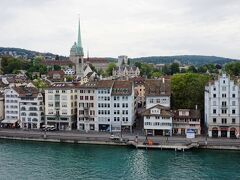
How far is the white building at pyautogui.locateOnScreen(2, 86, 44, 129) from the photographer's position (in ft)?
285

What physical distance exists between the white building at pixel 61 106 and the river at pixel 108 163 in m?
11.3

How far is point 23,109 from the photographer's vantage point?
88.0m

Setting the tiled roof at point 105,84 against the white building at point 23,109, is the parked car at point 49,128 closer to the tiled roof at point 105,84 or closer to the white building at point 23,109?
the white building at point 23,109

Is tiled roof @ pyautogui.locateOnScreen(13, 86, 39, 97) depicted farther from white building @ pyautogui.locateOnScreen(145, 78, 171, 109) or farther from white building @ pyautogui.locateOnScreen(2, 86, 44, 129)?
white building @ pyautogui.locateOnScreen(145, 78, 171, 109)

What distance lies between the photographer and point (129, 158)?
64.2m

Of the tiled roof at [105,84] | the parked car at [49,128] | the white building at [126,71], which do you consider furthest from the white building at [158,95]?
the white building at [126,71]

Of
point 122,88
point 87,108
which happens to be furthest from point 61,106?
point 122,88

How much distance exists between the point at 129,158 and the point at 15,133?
Answer: 90.7 ft

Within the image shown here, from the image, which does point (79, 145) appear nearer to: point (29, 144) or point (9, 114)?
point (29, 144)

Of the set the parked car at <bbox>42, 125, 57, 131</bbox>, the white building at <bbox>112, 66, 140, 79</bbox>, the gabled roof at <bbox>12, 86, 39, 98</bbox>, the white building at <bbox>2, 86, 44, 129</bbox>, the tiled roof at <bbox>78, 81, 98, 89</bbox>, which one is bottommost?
the parked car at <bbox>42, 125, 57, 131</bbox>

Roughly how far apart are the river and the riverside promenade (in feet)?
4.80

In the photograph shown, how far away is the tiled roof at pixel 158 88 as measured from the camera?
3231 inches

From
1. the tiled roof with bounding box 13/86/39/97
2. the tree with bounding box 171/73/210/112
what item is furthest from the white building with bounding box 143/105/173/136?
the tiled roof with bounding box 13/86/39/97

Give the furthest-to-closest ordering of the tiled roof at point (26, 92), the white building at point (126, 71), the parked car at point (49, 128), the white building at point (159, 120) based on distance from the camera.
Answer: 1. the white building at point (126, 71)
2. the tiled roof at point (26, 92)
3. the parked car at point (49, 128)
4. the white building at point (159, 120)
